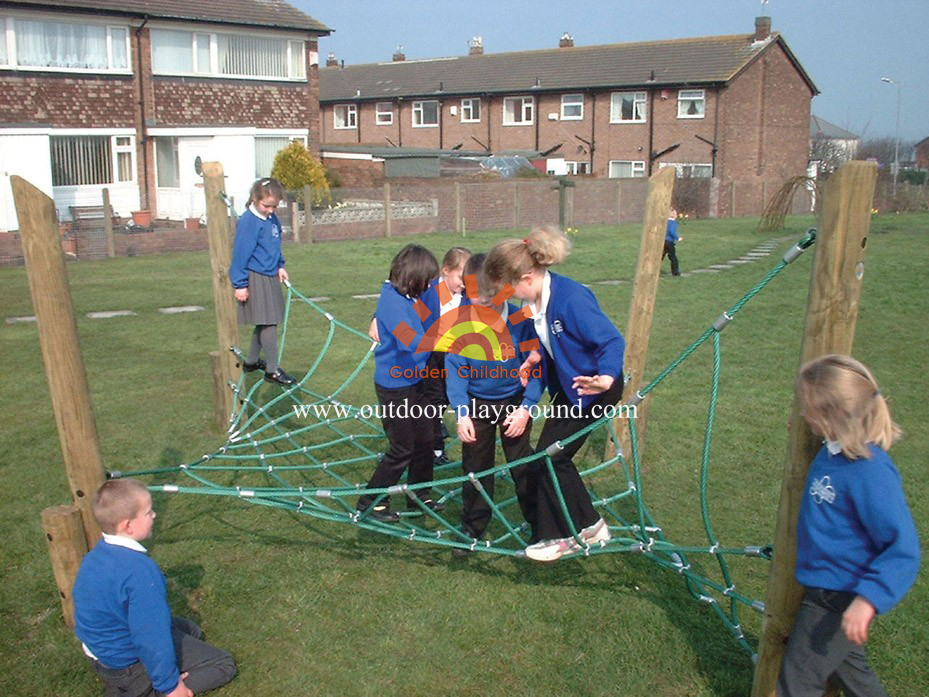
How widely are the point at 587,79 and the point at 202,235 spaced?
23.6 metres

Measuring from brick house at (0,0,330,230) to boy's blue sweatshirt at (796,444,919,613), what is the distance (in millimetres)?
21837

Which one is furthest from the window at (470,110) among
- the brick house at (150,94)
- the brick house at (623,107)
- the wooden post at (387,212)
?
the wooden post at (387,212)

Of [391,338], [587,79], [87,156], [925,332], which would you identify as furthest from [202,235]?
[587,79]

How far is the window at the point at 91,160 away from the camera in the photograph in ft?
78.2

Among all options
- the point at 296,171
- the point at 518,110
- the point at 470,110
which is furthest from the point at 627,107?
the point at 296,171

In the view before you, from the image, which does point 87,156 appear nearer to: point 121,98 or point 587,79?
point 121,98

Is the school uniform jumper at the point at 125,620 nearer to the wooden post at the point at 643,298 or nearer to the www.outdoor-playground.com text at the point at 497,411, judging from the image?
the www.outdoor-playground.com text at the point at 497,411

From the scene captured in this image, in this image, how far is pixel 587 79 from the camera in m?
39.4

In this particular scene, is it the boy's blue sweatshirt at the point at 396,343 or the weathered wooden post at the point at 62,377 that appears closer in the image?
the weathered wooden post at the point at 62,377

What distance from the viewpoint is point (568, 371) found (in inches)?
162

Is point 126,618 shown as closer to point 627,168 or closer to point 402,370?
point 402,370

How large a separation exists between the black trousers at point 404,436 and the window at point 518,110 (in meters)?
37.4

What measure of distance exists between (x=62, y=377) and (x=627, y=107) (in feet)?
121

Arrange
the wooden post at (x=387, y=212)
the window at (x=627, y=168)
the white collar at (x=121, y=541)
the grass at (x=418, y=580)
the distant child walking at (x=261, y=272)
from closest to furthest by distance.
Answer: the white collar at (x=121, y=541)
the grass at (x=418, y=580)
the distant child walking at (x=261, y=272)
the wooden post at (x=387, y=212)
the window at (x=627, y=168)
